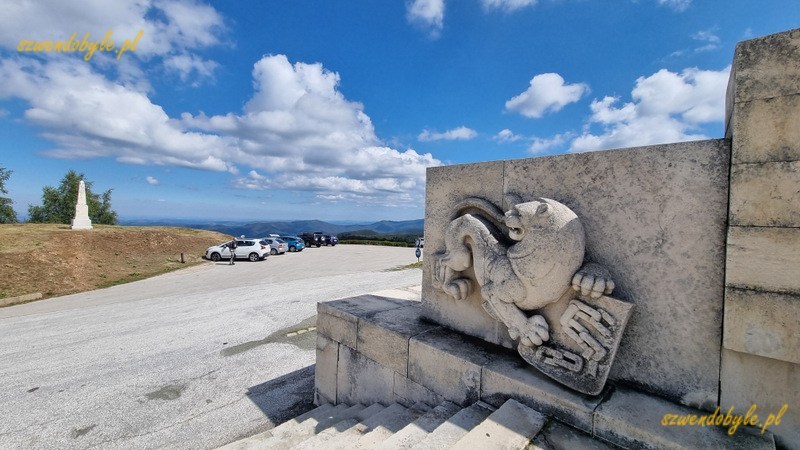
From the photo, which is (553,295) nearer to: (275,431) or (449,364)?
(449,364)

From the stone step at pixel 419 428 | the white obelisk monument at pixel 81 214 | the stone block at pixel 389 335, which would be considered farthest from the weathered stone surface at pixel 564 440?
the white obelisk monument at pixel 81 214

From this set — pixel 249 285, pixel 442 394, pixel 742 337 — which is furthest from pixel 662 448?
pixel 249 285

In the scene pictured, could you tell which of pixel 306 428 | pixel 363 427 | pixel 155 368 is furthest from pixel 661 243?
pixel 155 368

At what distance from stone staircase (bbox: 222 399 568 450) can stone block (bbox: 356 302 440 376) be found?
0.48 metres

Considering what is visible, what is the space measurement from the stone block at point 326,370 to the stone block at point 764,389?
12.5ft

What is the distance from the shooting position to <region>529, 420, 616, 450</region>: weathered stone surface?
2307 millimetres

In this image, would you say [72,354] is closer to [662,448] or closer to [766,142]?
[662,448]

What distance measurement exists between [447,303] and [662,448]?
2186 mm

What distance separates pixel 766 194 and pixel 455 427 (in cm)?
261

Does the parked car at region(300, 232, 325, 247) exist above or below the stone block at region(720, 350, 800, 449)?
below

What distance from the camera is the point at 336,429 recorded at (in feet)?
11.5

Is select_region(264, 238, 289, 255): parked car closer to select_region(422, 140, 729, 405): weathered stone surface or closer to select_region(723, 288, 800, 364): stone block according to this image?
select_region(422, 140, 729, 405): weathered stone surface

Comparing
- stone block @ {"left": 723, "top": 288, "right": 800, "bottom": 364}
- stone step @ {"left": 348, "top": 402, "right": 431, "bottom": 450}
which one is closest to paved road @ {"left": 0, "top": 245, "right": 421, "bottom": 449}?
stone step @ {"left": 348, "top": 402, "right": 431, "bottom": 450}

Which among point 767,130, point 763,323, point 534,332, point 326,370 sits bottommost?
point 326,370
